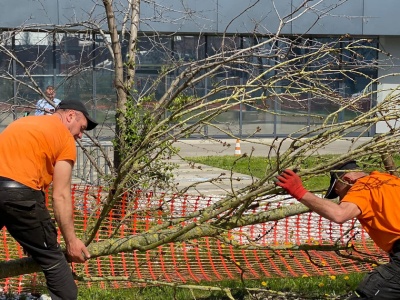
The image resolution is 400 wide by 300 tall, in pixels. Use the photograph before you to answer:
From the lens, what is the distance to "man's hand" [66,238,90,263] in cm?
468

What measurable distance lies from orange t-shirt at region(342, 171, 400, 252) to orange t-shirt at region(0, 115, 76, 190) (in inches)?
68.9

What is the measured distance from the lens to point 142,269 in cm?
714

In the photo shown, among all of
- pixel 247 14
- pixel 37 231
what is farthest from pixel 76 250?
pixel 247 14

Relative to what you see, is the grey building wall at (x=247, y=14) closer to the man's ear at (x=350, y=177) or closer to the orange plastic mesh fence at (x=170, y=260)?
the orange plastic mesh fence at (x=170, y=260)

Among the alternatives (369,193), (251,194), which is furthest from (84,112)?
(369,193)

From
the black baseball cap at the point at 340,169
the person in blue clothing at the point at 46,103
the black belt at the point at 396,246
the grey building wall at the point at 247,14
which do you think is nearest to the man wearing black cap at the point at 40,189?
the black baseball cap at the point at 340,169

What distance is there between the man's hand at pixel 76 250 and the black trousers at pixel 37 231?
0.21ft

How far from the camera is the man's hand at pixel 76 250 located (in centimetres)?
468

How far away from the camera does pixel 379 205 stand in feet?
14.9

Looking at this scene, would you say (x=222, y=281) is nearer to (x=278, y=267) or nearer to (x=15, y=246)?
(x=278, y=267)

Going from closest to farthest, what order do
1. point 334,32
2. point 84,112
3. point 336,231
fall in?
point 84,112, point 336,231, point 334,32

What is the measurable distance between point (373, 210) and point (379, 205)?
5cm

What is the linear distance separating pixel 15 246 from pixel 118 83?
2.13 meters

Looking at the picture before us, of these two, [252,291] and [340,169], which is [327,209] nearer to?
[340,169]
